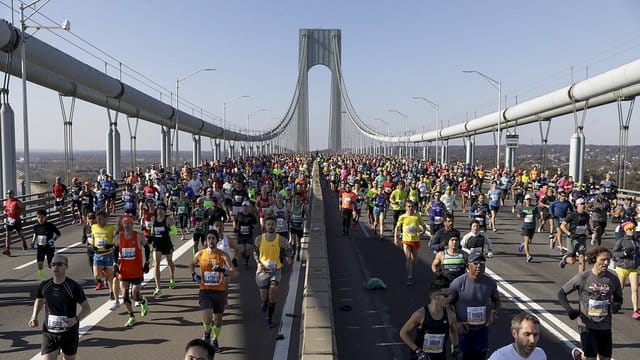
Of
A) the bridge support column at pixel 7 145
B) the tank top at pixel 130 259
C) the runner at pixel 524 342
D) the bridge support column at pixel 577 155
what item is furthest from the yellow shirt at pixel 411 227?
the bridge support column at pixel 577 155

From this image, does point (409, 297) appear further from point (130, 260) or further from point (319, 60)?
point (319, 60)

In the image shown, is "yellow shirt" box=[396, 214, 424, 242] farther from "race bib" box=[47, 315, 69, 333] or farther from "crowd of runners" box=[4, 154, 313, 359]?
"race bib" box=[47, 315, 69, 333]

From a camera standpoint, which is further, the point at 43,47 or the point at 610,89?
the point at 610,89

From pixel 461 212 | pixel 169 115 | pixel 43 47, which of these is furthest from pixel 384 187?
pixel 169 115

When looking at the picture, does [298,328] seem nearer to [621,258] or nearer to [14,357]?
[14,357]

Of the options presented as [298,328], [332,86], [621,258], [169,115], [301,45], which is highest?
[301,45]

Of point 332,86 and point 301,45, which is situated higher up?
point 301,45

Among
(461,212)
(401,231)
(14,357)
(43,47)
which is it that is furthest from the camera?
(461,212)

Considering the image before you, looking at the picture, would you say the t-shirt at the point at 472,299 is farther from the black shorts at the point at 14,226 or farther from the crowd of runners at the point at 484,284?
the black shorts at the point at 14,226
